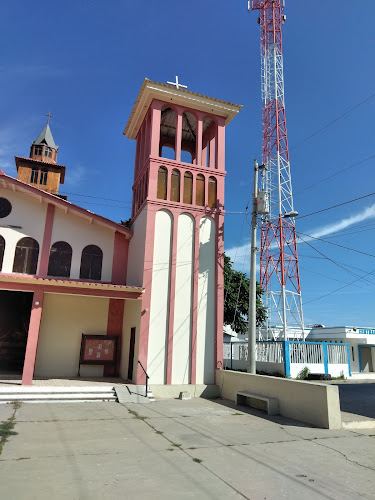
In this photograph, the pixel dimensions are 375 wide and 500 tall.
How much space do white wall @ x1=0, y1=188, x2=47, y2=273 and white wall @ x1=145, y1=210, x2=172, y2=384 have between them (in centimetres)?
488

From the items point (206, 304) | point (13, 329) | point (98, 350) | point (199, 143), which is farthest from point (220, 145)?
point (13, 329)

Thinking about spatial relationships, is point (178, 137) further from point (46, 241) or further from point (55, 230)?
point (46, 241)

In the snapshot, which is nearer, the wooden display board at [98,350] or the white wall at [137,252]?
the white wall at [137,252]

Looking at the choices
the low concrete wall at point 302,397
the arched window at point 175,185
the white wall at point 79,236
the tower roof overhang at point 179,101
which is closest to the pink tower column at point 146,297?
the arched window at point 175,185

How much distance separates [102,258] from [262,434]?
10294 millimetres

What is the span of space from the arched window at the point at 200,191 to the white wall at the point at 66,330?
600cm

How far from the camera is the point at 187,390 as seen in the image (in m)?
13.6

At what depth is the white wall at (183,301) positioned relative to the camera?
13.9 meters

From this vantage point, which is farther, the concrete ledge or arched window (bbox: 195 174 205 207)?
arched window (bbox: 195 174 205 207)

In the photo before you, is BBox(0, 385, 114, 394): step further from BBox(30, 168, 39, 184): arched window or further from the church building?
BBox(30, 168, 39, 184): arched window

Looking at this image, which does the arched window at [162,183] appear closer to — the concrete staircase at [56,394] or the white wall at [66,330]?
the white wall at [66,330]

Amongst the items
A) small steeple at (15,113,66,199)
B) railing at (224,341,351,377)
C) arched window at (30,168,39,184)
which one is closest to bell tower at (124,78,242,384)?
railing at (224,341,351,377)

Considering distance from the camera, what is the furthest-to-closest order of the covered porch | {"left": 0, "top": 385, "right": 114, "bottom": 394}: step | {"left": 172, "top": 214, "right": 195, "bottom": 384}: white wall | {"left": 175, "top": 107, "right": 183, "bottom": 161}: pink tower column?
{"left": 175, "top": 107, "right": 183, "bottom": 161}: pink tower column, {"left": 172, "top": 214, "right": 195, "bottom": 384}: white wall, the covered porch, {"left": 0, "top": 385, "right": 114, "bottom": 394}: step

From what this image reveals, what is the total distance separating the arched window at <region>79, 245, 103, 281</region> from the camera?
15.7 metres
